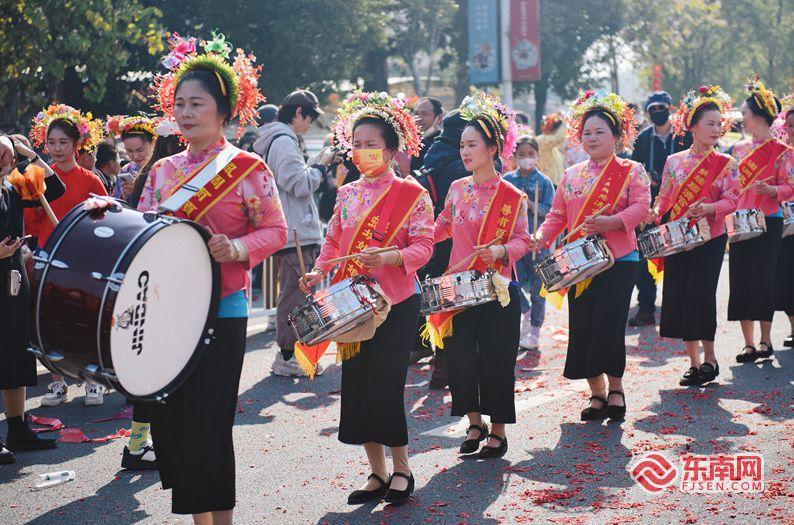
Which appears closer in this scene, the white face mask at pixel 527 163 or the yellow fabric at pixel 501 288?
the yellow fabric at pixel 501 288

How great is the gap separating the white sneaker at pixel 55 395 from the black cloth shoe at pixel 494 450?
337cm

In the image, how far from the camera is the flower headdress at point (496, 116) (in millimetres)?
6676

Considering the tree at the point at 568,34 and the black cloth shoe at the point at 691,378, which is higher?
the tree at the point at 568,34

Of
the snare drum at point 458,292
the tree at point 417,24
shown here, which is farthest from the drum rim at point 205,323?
the tree at point 417,24

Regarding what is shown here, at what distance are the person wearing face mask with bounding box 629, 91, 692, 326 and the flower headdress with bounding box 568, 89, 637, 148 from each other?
3293 mm

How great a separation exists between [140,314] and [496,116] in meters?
3.15

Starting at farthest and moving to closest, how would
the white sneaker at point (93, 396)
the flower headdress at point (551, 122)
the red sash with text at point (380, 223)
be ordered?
the flower headdress at point (551, 122), the white sneaker at point (93, 396), the red sash with text at point (380, 223)

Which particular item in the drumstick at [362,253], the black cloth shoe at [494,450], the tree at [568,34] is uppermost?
the tree at [568,34]

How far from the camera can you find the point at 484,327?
21.6ft

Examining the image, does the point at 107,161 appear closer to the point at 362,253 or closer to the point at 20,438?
the point at 20,438

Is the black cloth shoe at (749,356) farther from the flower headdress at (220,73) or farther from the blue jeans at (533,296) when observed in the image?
the flower headdress at (220,73)

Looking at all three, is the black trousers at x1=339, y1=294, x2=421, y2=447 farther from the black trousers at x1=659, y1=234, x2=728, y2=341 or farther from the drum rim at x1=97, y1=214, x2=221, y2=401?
the black trousers at x1=659, y1=234, x2=728, y2=341

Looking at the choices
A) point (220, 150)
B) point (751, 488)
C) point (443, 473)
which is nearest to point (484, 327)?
point (443, 473)

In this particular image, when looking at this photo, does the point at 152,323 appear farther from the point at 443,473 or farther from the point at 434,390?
the point at 434,390
